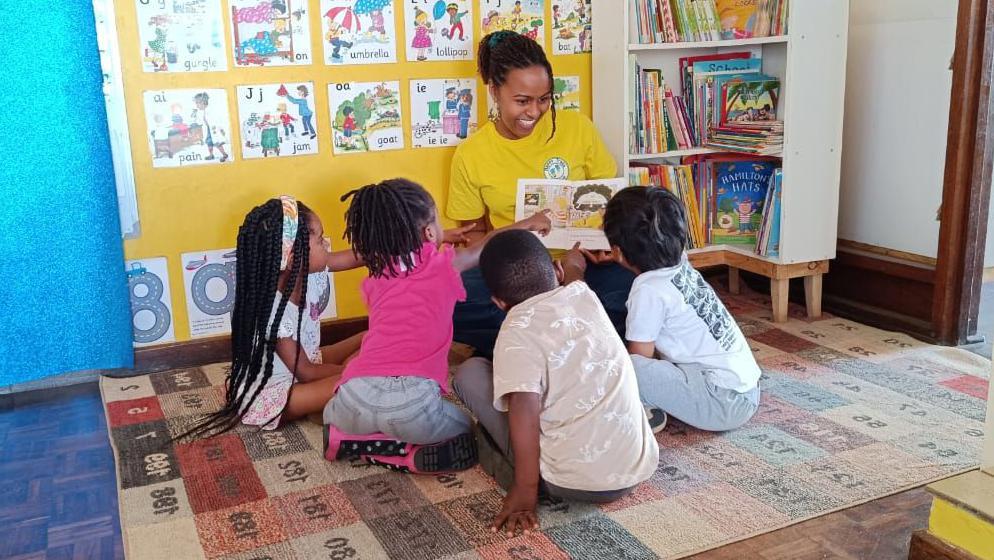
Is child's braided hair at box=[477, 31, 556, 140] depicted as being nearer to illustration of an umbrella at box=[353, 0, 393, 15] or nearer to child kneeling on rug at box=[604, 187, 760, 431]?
illustration of an umbrella at box=[353, 0, 393, 15]

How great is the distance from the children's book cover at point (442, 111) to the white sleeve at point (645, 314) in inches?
50.6

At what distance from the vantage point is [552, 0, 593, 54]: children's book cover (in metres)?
3.47

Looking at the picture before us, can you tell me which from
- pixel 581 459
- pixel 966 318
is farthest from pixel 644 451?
pixel 966 318

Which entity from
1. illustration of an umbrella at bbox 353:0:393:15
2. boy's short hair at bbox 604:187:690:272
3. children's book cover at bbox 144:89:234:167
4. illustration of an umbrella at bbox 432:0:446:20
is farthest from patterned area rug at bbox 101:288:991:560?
illustration of an umbrella at bbox 432:0:446:20

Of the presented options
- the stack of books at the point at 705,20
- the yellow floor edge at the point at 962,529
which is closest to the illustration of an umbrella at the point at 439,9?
the stack of books at the point at 705,20

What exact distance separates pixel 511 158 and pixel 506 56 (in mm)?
374

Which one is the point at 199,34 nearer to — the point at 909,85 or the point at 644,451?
the point at 644,451

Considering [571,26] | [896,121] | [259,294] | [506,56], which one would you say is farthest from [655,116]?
[259,294]

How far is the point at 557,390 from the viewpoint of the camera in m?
1.92

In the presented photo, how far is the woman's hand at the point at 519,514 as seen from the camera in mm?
1969

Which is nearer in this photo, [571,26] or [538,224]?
[538,224]

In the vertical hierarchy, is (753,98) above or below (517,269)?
above

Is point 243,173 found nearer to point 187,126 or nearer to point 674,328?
point 187,126

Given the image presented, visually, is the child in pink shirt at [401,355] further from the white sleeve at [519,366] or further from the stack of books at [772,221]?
the stack of books at [772,221]
